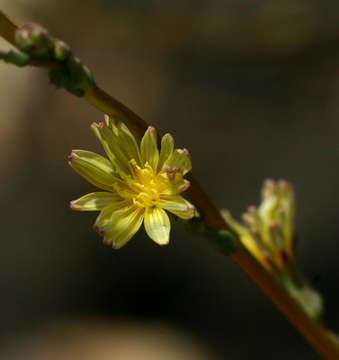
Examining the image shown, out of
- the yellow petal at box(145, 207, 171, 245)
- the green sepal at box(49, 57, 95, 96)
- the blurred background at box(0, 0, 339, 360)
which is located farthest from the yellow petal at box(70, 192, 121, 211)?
the blurred background at box(0, 0, 339, 360)

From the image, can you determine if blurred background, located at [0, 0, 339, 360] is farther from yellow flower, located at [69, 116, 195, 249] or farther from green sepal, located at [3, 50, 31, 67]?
green sepal, located at [3, 50, 31, 67]

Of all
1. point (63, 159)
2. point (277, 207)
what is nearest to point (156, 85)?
point (63, 159)

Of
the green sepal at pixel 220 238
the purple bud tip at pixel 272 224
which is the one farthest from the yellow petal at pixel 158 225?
the purple bud tip at pixel 272 224

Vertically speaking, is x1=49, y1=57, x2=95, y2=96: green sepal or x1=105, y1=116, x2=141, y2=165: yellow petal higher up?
x1=105, y1=116, x2=141, y2=165: yellow petal

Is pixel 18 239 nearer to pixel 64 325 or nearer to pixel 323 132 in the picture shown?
pixel 64 325

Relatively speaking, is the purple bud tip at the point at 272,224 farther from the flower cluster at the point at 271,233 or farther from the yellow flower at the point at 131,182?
the yellow flower at the point at 131,182

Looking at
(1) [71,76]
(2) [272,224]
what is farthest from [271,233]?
(1) [71,76]
